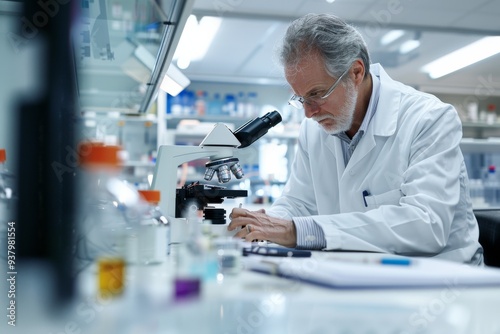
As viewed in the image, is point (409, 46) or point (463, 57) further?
point (463, 57)

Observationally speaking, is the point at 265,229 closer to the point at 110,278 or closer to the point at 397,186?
the point at 397,186

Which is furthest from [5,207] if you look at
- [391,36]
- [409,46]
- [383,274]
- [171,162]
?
[409,46]

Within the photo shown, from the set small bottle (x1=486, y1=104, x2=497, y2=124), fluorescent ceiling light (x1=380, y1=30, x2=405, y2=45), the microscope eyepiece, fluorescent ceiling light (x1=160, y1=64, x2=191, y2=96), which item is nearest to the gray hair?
the microscope eyepiece

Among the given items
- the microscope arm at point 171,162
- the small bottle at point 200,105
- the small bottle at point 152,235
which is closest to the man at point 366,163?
the microscope arm at point 171,162

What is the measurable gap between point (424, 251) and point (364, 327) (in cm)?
79

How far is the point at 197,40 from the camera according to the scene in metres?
4.53

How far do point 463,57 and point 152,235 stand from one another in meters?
5.25

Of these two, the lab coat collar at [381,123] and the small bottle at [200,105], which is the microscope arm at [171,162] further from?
the small bottle at [200,105]

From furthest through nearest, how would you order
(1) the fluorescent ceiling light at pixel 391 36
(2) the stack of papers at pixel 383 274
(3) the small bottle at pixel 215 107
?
(3) the small bottle at pixel 215 107 < (1) the fluorescent ceiling light at pixel 391 36 < (2) the stack of papers at pixel 383 274

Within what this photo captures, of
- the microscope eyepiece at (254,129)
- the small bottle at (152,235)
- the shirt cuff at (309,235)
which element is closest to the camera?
the small bottle at (152,235)

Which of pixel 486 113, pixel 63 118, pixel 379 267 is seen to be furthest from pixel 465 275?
pixel 486 113

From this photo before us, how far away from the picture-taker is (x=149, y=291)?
586 millimetres

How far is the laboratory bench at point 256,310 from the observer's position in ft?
1.55

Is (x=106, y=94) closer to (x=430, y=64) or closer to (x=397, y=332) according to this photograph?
(x=397, y=332)
